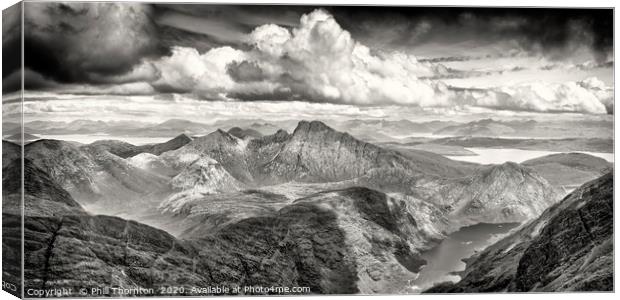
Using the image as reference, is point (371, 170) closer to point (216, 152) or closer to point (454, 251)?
point (454, 251)

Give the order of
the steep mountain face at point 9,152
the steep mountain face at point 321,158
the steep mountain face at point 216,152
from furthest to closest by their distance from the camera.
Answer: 1. the steep mountain face at point 321,158
2. the steep mountain face at point 216,152
3. the steep mountain face at point 9,152

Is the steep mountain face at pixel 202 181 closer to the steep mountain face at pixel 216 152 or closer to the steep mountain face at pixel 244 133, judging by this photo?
the steep mountain face at pixel 216 152

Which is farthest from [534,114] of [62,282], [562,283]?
[62,282]

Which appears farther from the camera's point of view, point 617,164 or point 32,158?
point 617,164

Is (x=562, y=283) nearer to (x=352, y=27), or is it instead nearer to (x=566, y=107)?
(x=566, y=107)

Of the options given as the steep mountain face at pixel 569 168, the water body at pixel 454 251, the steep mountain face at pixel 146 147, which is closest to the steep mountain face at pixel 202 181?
the steep mountain face at pixel 146 147

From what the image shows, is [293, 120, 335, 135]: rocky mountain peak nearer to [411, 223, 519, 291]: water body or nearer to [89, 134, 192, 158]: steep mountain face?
[89, 134, 192, 158]: steep mountain face

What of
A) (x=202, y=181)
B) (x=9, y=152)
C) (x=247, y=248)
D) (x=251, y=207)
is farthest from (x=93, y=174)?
(x=247, y=248)
